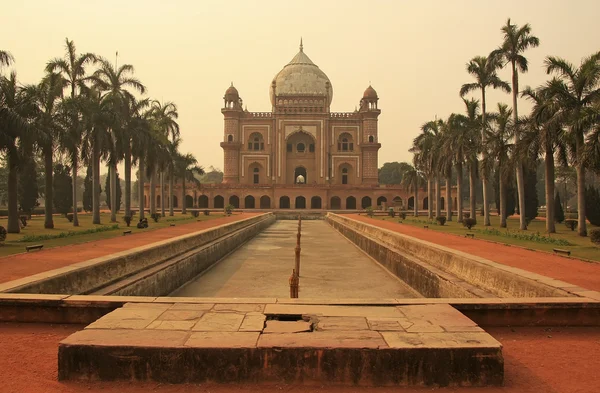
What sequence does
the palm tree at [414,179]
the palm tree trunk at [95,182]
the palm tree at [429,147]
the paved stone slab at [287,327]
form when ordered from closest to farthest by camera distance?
the paved stone slab at [287,327], the palm tree trunk at [95,182], the palm tree at [429,147], the palm tree at [414,179]

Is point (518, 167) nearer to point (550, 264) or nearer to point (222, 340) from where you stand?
point (550, 264)

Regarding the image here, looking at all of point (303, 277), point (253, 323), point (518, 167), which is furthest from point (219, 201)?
point (253, 323)

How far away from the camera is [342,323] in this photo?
456 centimetres

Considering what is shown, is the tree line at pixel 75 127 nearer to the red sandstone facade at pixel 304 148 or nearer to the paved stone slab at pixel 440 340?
the paved stone slab at pixel 440 340

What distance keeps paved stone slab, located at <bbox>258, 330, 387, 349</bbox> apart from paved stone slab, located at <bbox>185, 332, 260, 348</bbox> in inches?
3.6

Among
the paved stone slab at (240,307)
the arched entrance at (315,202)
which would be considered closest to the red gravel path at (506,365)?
the paved stone slab at (240,307)

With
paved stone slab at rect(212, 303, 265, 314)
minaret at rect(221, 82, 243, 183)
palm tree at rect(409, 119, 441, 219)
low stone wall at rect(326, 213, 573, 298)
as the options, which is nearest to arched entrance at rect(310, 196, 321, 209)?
minaret at rect(221, 82, 243, 183)

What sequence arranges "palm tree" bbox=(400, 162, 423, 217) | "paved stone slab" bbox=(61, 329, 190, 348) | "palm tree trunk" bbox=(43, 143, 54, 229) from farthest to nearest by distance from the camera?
"palm tree" bbox=(400, 162, 423, 217) < "palm tree trunk" bbox=(43, 143, 54, 229) < "paved stone slab" bbox=(61, 329, 190, 348)

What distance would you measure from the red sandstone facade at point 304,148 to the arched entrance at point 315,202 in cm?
180

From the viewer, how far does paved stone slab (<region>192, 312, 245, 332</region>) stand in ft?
14.2

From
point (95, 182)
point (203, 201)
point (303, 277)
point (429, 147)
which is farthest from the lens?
point (203, 201)

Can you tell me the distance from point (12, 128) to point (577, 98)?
74.1 feet

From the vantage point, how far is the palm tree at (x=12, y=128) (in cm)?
1803

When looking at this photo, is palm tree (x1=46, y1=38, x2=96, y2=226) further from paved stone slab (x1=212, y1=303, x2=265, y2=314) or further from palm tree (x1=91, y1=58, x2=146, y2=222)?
paved stone slab (x1=212, y1=303, x2=265, y2=314)
